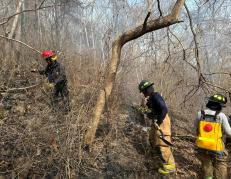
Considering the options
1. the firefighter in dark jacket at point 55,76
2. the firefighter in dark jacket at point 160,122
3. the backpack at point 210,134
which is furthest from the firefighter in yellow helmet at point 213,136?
the firefighter in dark jacket at point 55,76

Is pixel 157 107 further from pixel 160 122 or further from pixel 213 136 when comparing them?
pixel 213 136

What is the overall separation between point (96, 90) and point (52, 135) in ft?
7.38

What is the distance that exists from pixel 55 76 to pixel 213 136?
4.09 m

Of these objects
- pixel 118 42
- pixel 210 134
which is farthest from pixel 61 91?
pixel 210 134

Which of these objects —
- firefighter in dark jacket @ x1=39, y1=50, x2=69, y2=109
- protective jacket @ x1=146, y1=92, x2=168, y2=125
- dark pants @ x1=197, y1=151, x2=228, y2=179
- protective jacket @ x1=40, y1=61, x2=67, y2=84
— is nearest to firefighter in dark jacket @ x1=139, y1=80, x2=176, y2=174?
protective jacket @ x1=146, y1=92, x2=168, y2=125

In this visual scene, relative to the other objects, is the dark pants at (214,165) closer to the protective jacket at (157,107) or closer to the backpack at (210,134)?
the backpack at (210,134)

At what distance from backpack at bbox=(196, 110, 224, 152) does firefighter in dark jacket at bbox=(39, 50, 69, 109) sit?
3454mm

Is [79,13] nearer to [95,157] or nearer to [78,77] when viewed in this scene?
[78,77]

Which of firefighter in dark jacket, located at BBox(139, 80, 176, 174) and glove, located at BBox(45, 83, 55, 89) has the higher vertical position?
glove, located at BBox(45, 83, 55, 89)

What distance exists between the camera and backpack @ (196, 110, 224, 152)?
502 cm

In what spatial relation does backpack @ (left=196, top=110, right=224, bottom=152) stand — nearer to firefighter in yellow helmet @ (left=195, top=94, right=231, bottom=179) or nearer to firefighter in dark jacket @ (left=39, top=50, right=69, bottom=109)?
firefighter in yellow helmet @ (left=195, top=94, right=231, bottom=179)

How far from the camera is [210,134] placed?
5.06 metres

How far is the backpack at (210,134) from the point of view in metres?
5.02

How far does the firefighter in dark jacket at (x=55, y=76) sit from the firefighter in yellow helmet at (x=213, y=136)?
3.46 meters
